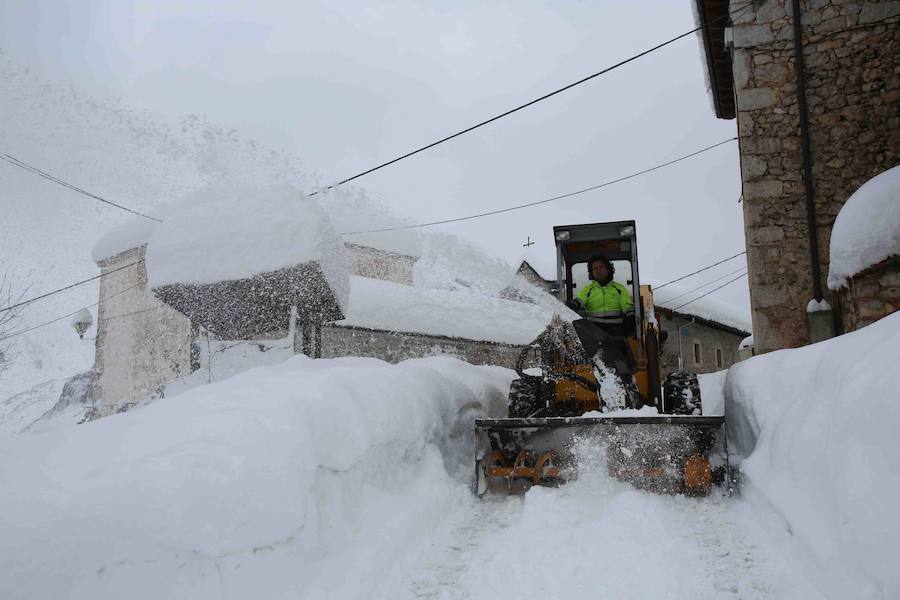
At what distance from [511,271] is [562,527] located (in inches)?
822

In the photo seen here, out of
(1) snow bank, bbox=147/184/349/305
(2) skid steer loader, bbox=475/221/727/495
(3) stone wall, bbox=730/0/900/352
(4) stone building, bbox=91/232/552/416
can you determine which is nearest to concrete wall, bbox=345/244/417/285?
(4) stone building, bbox=91/232/552/416

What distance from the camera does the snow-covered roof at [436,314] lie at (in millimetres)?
14070

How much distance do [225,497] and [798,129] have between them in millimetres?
8504

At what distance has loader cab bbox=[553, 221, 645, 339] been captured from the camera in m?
7.23

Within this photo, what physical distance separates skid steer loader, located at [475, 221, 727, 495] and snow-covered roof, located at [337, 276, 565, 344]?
668cm

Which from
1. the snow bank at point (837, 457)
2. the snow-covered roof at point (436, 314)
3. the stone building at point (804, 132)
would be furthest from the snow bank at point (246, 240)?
the stone building at point (804, 132)

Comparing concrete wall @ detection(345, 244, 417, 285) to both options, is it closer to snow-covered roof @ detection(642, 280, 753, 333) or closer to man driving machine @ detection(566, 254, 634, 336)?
snow-covered roof @ detection(642, 280, 753, 333)

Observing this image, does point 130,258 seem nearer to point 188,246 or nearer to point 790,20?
point 188,246

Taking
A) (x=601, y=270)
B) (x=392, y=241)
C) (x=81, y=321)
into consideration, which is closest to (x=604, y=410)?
(x=601, y=270)

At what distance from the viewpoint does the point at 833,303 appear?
834 cm

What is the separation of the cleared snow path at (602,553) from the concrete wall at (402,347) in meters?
8.39

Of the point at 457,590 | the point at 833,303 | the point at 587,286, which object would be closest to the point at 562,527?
the point at 457,590

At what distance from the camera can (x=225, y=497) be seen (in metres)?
3.03

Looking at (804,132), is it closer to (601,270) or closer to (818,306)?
(818,306)
